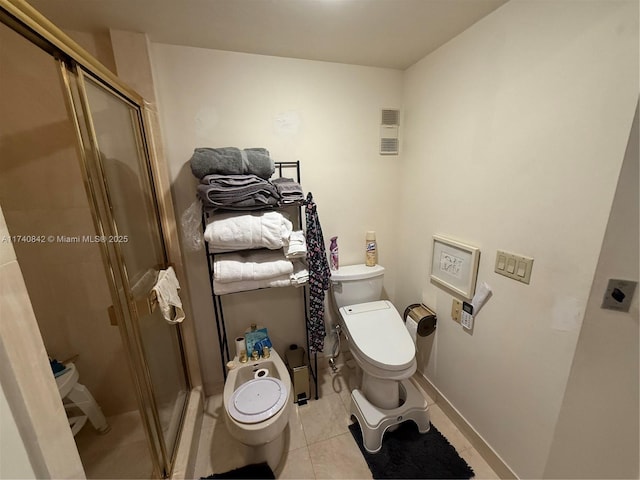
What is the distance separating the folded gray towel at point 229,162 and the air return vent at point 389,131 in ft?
2.67

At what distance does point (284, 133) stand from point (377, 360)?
1.35 m

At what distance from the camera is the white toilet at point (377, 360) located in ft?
4.42

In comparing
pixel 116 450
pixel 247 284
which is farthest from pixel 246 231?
pixel 116 450

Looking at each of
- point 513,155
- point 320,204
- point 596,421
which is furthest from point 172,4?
point 596,421

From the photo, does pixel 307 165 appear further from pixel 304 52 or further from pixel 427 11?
pixel 427 11

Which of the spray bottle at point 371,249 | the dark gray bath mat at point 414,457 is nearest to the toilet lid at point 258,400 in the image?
the dark gray bath mat at point 414,457

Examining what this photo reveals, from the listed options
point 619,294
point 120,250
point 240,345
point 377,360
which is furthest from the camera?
point 240,345

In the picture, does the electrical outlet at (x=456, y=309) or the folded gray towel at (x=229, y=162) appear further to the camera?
the electrical outlet at (x=456, y=309)

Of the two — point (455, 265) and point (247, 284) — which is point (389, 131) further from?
point (247, 284)

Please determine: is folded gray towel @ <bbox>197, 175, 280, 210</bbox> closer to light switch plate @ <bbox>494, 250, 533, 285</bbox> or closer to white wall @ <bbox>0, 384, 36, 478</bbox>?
white wall @ <bbox>0, 384, 36, 478</bbox>

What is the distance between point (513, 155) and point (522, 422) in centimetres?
114

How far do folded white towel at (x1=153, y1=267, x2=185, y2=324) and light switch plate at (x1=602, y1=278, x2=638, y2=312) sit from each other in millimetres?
1666

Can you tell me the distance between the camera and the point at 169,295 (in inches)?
49.5

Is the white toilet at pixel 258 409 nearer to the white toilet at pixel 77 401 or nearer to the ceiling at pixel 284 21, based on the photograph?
the white toilet at pixel 77 401
